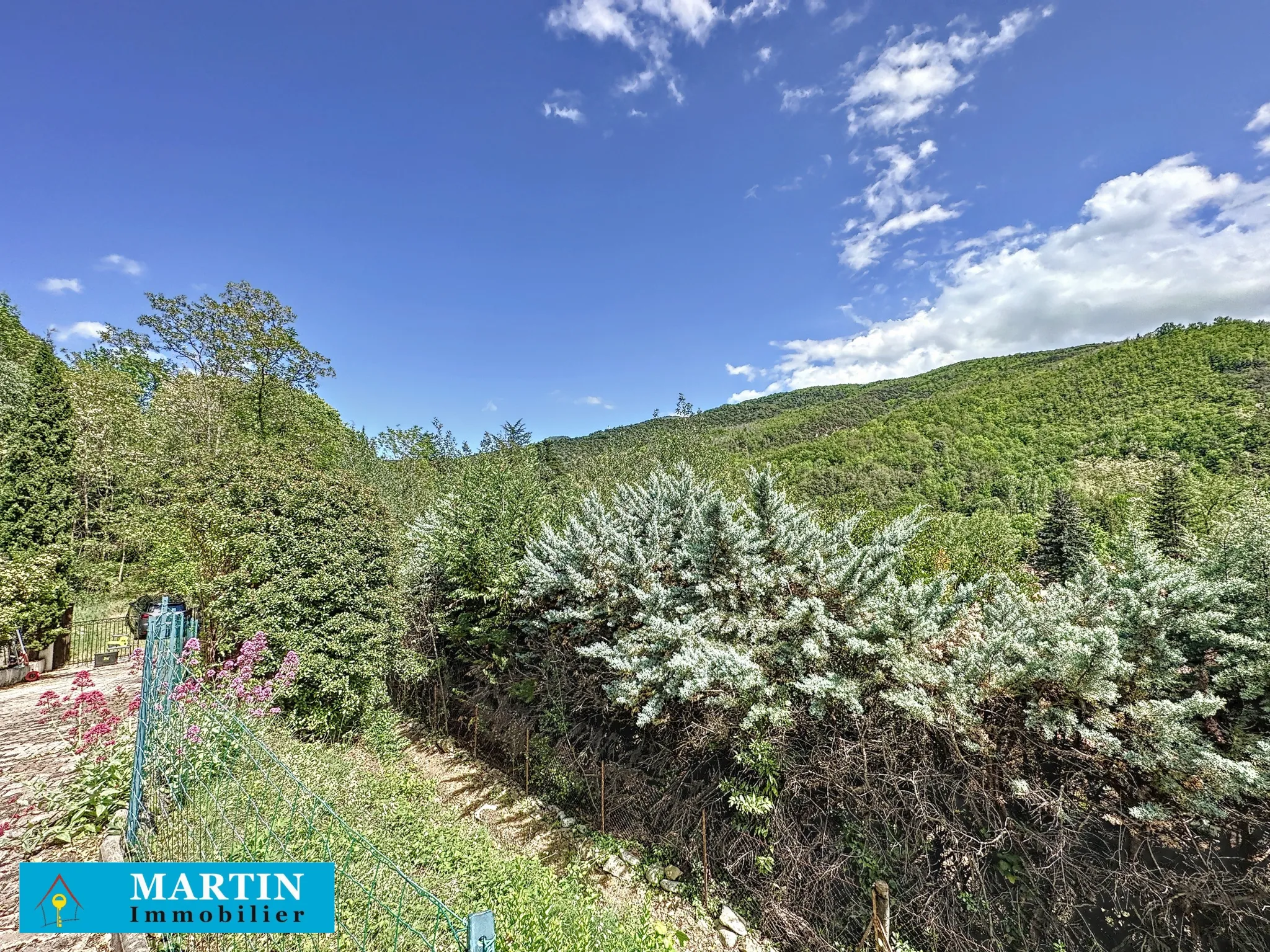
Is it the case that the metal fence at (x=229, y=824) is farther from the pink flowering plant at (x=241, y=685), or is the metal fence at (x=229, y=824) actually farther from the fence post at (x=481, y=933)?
the fence post at (x=481, y=933)

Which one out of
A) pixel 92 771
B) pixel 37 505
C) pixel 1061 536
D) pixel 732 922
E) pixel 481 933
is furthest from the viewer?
pixel 1061 536

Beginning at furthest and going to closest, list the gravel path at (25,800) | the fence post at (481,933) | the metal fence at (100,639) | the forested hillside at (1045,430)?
the forested hillside at (1045,430) → the metal fence at (100,639) → the gravel path at (25,800) → the fence post at (481,933)

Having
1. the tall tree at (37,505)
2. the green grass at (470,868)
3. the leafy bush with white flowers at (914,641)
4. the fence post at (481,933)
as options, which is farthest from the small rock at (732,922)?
the tall tree at (37,505)

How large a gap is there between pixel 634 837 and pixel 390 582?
4.16 meters

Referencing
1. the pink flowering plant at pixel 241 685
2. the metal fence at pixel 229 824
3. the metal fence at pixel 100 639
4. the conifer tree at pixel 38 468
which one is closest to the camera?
the metal fence at pixel 229 824

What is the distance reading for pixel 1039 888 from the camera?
2.76 metres

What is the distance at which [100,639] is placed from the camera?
11.5 metres

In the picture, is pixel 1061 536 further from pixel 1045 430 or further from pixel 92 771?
pixel 92 771

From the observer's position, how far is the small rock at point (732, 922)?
3463 millimetres

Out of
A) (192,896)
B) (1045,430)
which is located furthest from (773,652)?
(1045,430)

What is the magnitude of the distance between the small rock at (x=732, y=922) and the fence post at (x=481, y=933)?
3317mm

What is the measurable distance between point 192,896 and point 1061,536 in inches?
839

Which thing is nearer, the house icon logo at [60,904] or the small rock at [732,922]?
the house icon logo at [60,904]

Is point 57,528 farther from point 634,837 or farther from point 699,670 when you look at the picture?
point 699,670
